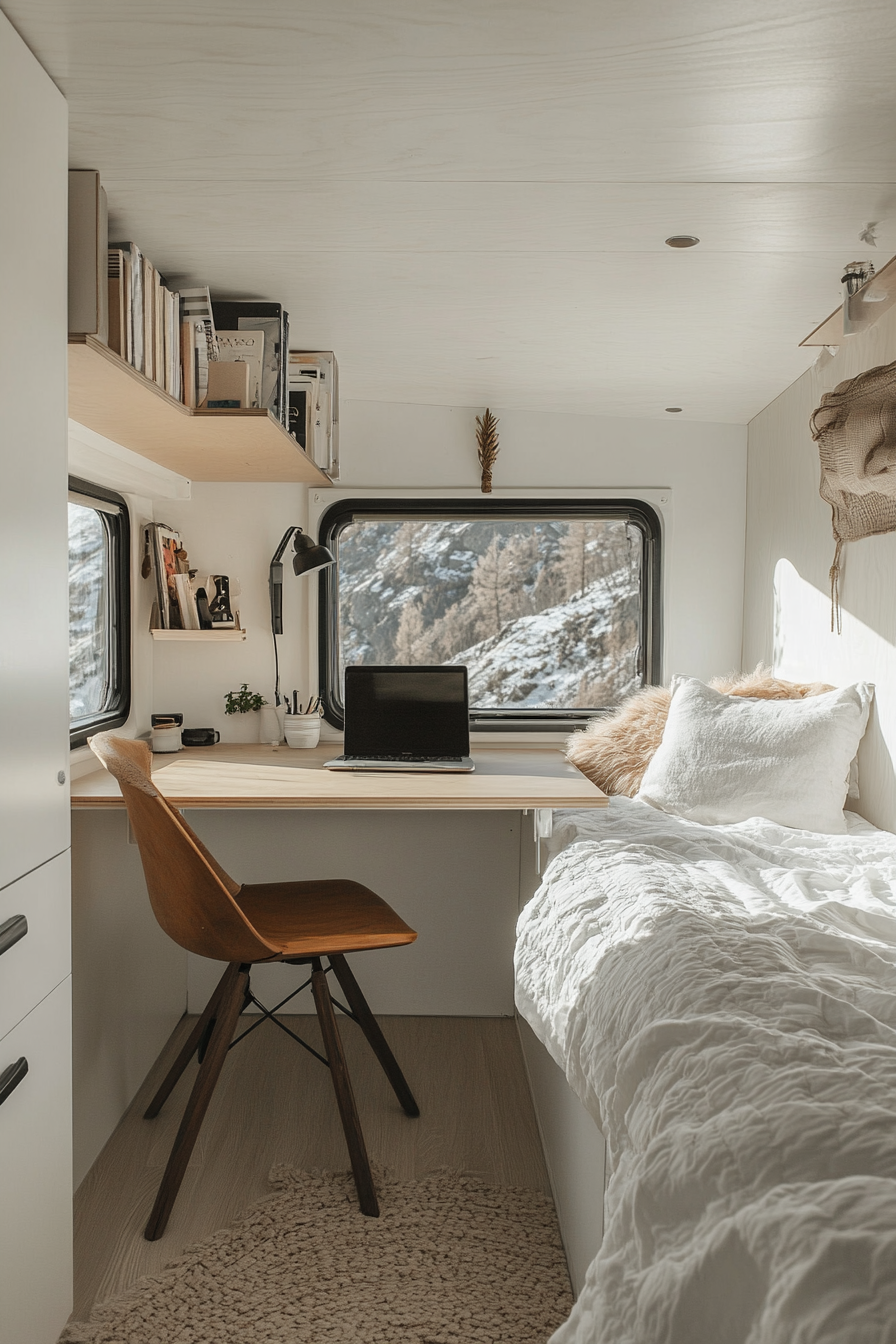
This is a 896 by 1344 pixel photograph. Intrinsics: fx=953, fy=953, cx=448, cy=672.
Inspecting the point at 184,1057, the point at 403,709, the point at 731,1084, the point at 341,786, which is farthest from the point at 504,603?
the point at 731,1084

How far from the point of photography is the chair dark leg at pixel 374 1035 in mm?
2332

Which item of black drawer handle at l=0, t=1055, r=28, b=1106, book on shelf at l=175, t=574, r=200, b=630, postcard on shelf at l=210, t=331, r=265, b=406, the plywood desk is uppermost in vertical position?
postcard on shelf at l=210, t=331, r=265, b=406


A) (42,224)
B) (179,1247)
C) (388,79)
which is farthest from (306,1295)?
(388,79)

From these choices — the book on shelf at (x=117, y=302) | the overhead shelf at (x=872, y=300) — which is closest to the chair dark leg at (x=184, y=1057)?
the book on shelf at (x=117, y=302)

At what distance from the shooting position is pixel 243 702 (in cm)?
311

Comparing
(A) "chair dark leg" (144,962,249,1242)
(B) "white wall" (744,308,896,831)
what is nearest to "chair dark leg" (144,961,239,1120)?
(A) "chair dark leg" (144,962,249,1242)

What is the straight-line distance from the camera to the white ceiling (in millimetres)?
1222

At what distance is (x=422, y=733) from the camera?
2740mm

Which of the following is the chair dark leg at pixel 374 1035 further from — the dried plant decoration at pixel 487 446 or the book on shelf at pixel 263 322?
the dried plant decoration at pixel 487 446

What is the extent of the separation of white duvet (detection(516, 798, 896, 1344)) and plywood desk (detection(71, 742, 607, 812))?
469 mm

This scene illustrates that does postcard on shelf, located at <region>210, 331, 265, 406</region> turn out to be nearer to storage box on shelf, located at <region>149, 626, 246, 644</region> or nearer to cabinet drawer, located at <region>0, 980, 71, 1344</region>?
storage box on shelf, located at <region>149, 626, 246, 644</region>

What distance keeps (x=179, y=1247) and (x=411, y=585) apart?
2007 millimetres

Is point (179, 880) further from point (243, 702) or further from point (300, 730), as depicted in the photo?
point (243, 702)

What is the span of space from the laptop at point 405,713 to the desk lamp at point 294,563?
37 centimetres
